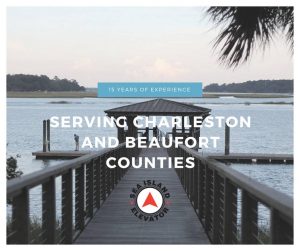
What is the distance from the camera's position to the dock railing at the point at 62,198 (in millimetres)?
4094

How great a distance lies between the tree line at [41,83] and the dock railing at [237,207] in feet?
20.7

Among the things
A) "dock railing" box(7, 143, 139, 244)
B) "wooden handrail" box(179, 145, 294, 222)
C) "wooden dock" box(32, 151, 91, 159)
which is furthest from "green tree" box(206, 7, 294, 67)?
"wooden dock" box(32, 151, 91, 159)

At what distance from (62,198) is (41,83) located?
10406 millimetres

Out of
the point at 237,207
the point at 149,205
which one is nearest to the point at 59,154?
the point at 149,205

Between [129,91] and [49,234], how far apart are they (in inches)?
244

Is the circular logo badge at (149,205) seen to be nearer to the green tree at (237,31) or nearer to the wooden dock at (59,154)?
the green tree at (237,31)

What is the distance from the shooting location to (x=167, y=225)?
7.46m

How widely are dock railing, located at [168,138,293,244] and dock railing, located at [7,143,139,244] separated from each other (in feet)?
4.39

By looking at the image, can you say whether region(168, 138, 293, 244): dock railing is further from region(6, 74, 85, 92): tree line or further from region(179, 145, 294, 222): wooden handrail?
region(6, 74, 85, 92): tree line

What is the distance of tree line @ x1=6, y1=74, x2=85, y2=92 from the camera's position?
13700 mm

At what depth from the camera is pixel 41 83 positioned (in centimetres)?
1614

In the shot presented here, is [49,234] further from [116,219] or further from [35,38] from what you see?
[35,38]

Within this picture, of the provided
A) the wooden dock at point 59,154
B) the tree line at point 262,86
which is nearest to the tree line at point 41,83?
the tree line at point 262,86
